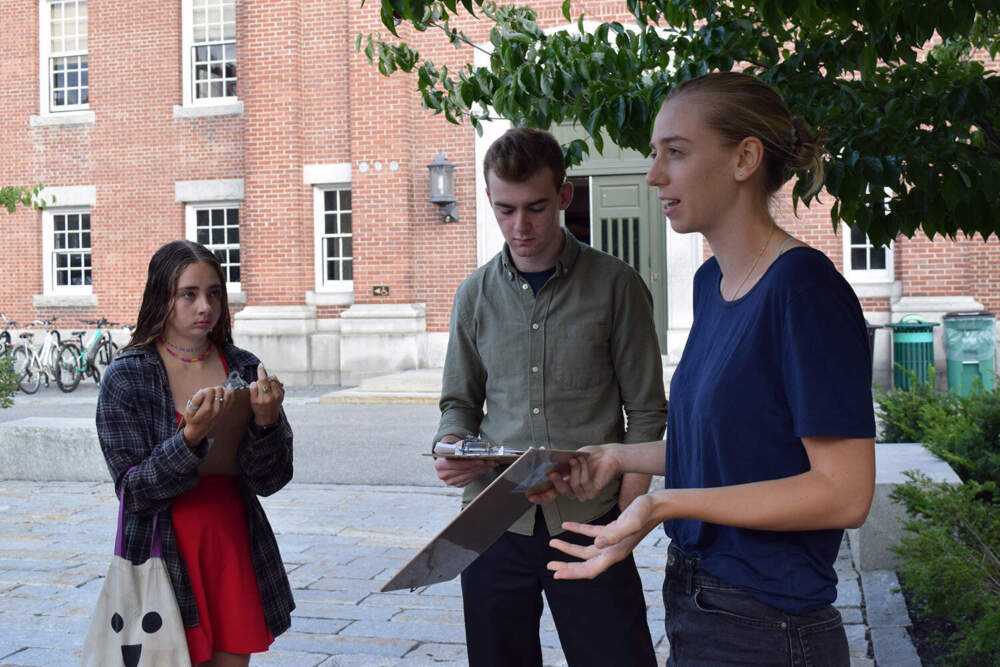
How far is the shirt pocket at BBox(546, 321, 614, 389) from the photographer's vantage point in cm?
292

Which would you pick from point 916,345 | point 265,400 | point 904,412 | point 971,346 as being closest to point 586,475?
point 265,400

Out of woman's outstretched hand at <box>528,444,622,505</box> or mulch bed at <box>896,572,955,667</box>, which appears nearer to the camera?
woman's outstretched hand at <box>528,444,622,505</box>

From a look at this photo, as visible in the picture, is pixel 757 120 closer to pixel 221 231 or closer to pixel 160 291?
pixel 160 291

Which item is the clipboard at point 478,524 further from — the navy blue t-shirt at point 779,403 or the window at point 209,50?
the window at point 209,50

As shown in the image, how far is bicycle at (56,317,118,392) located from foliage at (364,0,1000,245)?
15598 mm

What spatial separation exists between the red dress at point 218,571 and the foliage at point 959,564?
2669mm

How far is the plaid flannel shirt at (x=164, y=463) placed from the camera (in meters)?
3.02

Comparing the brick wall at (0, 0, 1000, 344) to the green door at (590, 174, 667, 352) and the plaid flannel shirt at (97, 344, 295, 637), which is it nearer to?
the green door at (590, 174, 667, 352)

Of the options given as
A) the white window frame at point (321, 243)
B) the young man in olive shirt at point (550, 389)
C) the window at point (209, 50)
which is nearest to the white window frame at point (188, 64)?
the window at point (209, 50)

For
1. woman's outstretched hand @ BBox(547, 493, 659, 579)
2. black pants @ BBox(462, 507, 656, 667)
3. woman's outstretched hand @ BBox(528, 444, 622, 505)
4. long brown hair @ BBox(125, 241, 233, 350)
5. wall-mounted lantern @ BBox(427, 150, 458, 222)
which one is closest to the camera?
woman's outstretched hand @ BBox(547, 493, 659, 579)

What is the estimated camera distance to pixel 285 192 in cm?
1762

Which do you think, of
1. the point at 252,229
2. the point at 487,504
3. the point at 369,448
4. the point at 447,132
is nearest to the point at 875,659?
the point at 487,504

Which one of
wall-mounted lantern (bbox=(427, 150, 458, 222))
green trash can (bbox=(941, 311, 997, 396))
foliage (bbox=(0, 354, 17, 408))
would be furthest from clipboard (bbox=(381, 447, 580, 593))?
wall-mounted lantern (bbox=(427, 150, 458, 222))

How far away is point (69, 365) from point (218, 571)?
16.1 metres
